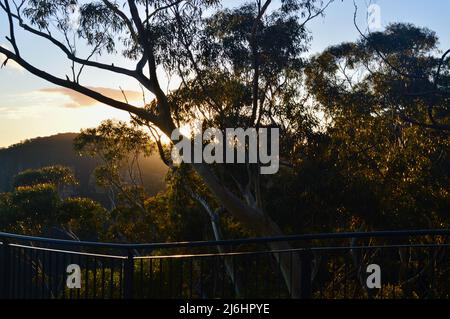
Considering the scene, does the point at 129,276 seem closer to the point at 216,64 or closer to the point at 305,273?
the point at 305,273

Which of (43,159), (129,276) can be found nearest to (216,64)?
(129,276)

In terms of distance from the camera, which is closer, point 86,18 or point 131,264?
point 131,264

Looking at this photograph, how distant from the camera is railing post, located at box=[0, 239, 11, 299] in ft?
23.3

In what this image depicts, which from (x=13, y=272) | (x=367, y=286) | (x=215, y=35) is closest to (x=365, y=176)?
(x=215, y=35)

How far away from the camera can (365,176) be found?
888 inches

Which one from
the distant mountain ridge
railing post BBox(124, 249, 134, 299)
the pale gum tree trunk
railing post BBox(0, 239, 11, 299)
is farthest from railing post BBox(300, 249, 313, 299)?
the distant mountain ridge

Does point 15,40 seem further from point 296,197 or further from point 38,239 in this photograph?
point 38,239

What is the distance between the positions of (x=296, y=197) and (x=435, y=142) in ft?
15.9

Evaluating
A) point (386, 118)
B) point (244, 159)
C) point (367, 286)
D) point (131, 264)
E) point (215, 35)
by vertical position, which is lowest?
point (367, 286)

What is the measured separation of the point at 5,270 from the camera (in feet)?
23.5

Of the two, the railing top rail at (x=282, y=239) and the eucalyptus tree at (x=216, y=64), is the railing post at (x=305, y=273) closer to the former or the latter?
the railing top rail at (x=282, y=239)

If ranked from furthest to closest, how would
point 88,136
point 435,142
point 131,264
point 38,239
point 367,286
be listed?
point 88,136 → point 435,142 → point 367,286 → point 38,239 → point 131,264

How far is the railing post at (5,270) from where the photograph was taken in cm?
710

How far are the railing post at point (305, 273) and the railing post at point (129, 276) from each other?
146cm
